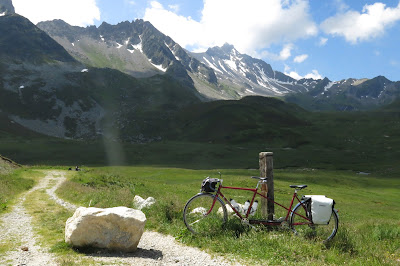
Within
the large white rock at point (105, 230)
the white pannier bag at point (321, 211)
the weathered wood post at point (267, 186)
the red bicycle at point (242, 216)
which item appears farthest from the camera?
the weathered wood post at point (267, 186)

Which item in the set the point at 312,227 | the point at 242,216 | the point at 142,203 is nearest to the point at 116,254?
the point at 242,216

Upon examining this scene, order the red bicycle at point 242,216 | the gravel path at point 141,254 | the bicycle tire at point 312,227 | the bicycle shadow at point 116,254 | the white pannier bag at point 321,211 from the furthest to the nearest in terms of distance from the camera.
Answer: the red bicycle at point 242,216 → the bicycle tire at point 312,227 → the white pannier bag at point 321,211 → the bicycle shadow at point 116,254 → the gravel path at point 141,254

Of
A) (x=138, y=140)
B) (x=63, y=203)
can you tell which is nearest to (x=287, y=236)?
(x=63, y=203)

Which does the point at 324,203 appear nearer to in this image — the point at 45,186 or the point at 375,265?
the point at 375,265

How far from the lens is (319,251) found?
10125mm

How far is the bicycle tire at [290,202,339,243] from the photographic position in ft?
38.5

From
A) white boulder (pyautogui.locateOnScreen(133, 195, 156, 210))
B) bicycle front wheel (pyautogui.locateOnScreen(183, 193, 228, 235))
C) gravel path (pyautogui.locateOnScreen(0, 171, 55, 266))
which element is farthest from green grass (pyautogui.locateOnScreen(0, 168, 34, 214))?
bicycle front wheel (pyautogui.locateOnScreen(183, 193, 228, 235))

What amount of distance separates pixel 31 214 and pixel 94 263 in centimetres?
1136

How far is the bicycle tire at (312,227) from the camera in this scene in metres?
11.7

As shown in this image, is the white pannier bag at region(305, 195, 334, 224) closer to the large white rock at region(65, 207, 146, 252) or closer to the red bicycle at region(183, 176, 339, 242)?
the red bicycle at region(183, 176, 339, 242)

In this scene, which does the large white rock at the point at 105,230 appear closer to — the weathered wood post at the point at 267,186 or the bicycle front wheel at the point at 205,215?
the bicycle front wheel at the point at 205,215

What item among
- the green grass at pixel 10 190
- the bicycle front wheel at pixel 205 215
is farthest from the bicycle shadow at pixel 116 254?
the green grass at pixel 10 190

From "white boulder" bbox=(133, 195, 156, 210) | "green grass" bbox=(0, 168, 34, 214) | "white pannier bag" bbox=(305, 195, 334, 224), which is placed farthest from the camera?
"green grass" bbox=(0, 168, 34, 214)

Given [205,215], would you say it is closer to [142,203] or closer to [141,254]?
[141,254]
